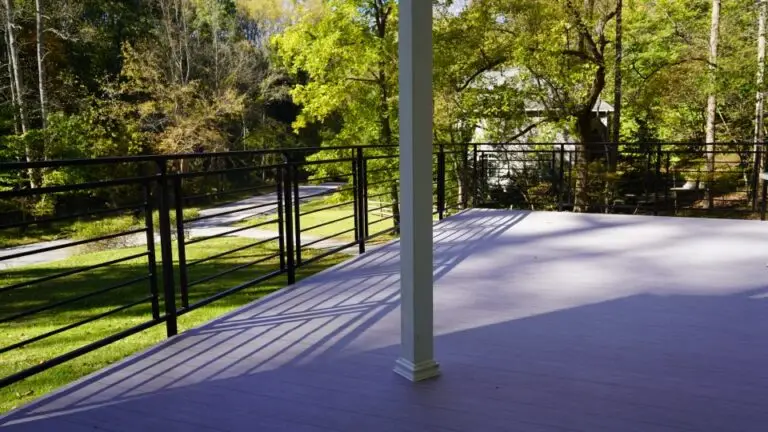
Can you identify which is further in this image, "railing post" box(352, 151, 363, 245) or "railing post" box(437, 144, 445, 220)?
"railing post" box(437, 144, 445, 220)

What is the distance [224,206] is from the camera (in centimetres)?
1309

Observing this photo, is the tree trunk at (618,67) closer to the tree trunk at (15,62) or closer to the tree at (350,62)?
the tree at (350,62)

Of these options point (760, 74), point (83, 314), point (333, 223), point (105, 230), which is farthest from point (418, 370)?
point (105, 230)

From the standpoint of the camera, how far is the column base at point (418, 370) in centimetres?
249

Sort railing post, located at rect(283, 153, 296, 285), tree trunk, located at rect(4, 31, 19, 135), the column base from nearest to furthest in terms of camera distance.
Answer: the column base → railing post, located at rect(283, 153, 296, 285) → tree trunk, located at rect(4, 31, 19, 135)

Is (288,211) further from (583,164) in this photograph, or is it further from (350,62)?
(350,62)

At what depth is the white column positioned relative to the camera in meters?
2.33

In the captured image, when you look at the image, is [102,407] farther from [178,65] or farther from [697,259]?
[178,65]

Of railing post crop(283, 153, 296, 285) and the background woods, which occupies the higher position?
the background woods

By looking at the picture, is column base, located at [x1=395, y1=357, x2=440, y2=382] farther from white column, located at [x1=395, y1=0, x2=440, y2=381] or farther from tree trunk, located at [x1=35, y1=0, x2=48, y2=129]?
tree trunk, located at [x1=35, y1=0, x2=48, y2=129]

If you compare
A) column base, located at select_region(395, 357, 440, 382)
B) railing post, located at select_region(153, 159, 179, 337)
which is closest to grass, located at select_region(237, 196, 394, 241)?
railing post, located at select_region(153, 159, 179, 337)

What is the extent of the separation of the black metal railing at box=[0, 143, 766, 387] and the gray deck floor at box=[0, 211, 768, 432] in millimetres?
346

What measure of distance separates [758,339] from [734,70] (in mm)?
9267

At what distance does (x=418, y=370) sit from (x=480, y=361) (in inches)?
14.4
